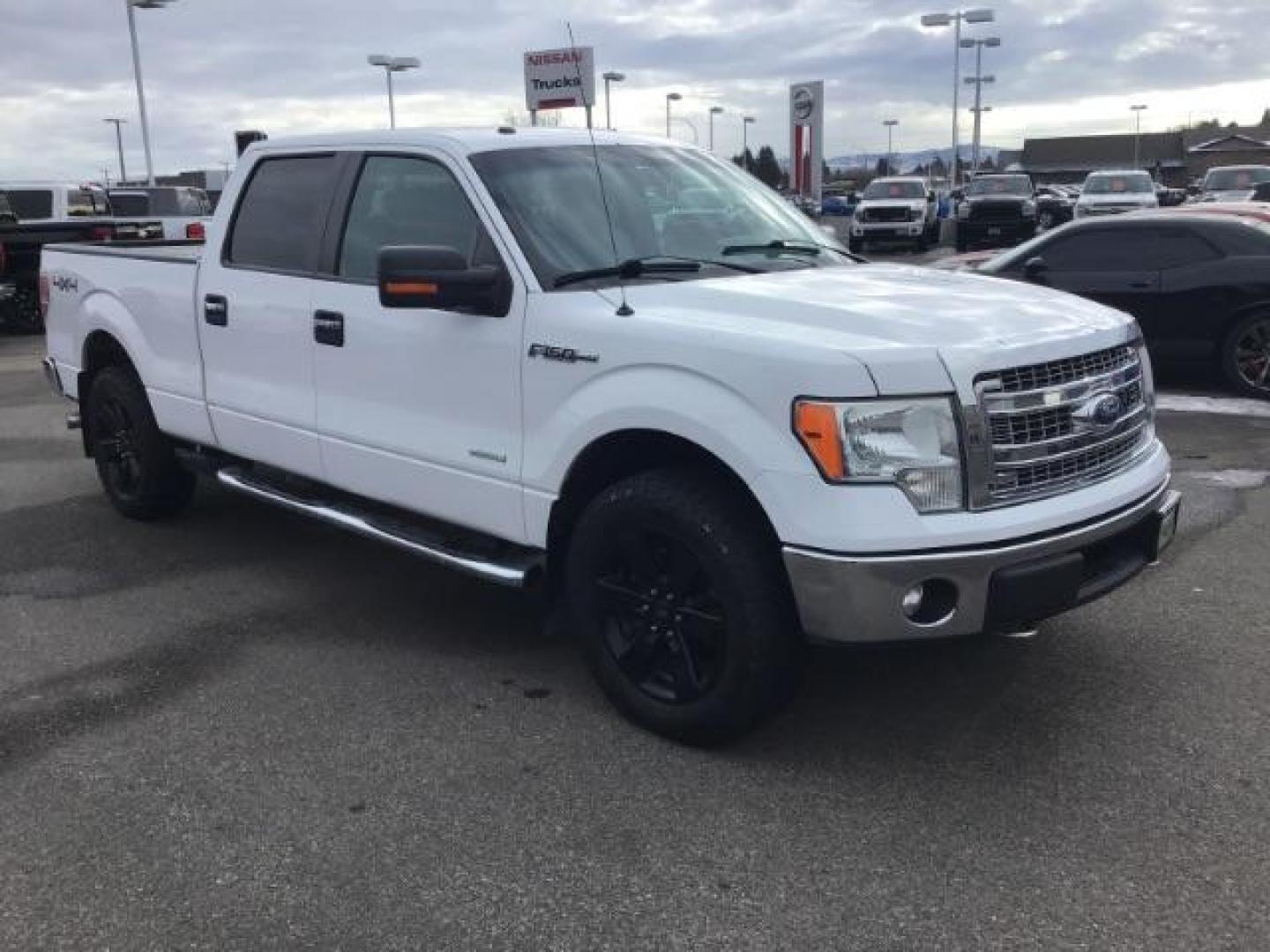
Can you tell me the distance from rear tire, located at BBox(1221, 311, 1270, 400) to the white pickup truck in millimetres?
6134

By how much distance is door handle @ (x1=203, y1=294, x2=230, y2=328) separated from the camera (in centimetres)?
535

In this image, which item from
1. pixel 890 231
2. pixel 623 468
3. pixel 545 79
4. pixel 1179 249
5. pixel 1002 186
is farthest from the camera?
pixel 1002 186

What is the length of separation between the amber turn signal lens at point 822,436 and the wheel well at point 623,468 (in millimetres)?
282

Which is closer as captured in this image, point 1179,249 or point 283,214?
point 283,214

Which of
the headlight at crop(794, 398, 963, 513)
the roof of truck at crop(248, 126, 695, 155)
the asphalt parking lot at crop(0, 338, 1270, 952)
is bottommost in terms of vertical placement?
the asphalt parking lot at crop(0, 338, 1270, 952)

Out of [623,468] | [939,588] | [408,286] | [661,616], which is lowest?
[661,616]

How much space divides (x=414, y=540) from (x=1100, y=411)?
244 centimetres

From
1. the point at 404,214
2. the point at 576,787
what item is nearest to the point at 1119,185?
the point at 404,214

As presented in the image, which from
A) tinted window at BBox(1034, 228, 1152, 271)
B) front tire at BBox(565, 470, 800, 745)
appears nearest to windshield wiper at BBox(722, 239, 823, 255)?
front tire at BBox(565, 470, 800, 745)

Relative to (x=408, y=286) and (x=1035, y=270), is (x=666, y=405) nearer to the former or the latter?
(x=408, y=286)

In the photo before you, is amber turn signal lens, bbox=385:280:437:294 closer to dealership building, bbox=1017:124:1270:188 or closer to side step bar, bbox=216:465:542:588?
side step bar, bbox=216:465:542:588

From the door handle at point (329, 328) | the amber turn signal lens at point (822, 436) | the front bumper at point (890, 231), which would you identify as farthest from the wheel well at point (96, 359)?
the front bumper at point (890, 231)

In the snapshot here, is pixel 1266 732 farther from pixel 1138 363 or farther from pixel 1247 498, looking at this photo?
pixel 1247 498

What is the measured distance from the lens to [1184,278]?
9797 mm
